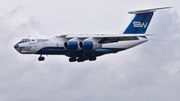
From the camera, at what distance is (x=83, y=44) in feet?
153

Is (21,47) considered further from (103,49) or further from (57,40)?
(103,49)

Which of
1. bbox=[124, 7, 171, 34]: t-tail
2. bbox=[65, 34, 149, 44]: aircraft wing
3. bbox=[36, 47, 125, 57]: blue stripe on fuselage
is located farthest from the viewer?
bbox=[124, 7, 171, 34]: t-tail

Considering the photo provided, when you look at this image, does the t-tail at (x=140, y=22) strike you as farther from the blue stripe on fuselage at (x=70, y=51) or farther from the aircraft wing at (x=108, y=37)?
the aircraft wing at (x=108, y=37)

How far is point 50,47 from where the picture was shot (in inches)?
1829

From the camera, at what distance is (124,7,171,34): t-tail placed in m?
50.6

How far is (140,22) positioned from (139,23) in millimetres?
106

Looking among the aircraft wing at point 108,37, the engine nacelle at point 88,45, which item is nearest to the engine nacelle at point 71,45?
the engine nacelle at point 88,45

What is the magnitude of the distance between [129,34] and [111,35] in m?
1.23

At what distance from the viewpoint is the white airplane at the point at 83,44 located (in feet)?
152

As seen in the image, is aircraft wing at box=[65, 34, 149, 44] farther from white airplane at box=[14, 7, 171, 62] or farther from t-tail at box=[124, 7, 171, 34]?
t-tail at box=[124, 7, 171, 34]

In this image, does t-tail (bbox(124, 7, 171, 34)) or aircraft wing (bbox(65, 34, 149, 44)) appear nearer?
aircraft wing (bbox(65, 34, 149, 44))

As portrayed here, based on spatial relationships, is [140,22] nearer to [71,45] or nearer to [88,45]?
[88,45]

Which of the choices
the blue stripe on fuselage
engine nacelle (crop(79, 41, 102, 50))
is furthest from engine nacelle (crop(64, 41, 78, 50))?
the blue stripe on fuselage

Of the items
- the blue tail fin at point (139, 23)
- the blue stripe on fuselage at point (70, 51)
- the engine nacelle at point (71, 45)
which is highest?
the blue tail fin at point (139, 23)
